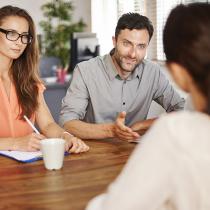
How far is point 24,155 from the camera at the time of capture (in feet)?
5.16

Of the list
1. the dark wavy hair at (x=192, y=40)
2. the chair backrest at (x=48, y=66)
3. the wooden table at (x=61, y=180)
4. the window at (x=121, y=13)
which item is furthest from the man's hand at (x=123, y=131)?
the chair backrest at (x=48, y=66)

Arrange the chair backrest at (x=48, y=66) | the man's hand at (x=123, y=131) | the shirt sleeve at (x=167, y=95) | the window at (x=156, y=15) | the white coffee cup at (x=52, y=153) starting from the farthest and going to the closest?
the chair backrest at (x=48, y=66)
the window at (x=156, y=15)
the shirt sleeve at (x=167, y=95)
the man's hand at (x=123, y=131)
the white coffee cup at (x=52, y=153)

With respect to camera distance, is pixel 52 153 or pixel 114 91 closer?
pixel 52 153

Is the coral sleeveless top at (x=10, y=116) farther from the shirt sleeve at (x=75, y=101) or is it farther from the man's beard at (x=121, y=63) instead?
the man's beard at (x=121, y=63)

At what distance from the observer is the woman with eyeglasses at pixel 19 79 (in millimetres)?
2012

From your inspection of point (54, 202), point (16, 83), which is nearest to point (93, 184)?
point (54, 202)

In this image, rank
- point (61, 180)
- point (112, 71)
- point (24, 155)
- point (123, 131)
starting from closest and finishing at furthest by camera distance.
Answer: point (61, 180) < point (24, 155) < point (123, 131) < point (112, 71)

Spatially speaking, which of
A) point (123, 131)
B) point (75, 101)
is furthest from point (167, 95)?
point (123, 131)

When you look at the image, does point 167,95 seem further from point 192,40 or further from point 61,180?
point 192,40

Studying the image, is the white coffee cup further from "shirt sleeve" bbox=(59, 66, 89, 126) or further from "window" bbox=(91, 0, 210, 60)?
"window" bbox=(91, 0, 210, 60)

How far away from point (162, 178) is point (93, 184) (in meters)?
0.57

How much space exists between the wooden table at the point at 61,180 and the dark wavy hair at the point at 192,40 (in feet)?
1.63

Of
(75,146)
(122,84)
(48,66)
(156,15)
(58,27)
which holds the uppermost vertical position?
(156,15)

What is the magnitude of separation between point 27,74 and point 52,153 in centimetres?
85
